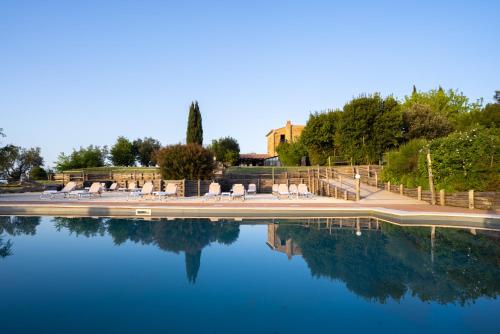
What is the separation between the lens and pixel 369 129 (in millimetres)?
24359

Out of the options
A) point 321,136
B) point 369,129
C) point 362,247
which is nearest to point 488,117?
point 369,129

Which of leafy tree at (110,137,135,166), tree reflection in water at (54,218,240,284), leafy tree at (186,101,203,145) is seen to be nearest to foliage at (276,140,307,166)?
leafy tree at (186,101,203,145)

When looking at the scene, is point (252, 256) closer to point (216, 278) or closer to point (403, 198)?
point (216, 278)

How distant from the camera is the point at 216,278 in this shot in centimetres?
596

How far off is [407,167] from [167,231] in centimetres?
1228

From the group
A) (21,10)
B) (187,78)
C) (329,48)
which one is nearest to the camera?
(21,10)

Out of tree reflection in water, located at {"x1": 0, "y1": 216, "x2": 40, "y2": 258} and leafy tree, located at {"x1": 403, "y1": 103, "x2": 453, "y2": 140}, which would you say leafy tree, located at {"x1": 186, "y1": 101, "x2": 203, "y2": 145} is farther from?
tree reflection in water, located at {"x1": 0, "y1": 216, "x2": 40, "y2": 258}

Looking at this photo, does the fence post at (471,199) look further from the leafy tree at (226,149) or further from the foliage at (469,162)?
the leafy tree at (226,149)

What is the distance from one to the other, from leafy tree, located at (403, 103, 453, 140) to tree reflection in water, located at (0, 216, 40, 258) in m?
24.2

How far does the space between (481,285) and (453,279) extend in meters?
0.39

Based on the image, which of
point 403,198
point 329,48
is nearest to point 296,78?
point 329,48

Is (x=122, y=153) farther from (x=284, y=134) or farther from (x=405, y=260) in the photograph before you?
(x=405, y=260)

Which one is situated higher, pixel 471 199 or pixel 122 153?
pixel 122 153

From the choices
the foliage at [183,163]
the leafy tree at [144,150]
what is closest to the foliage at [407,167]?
the foliage at [183,163]
